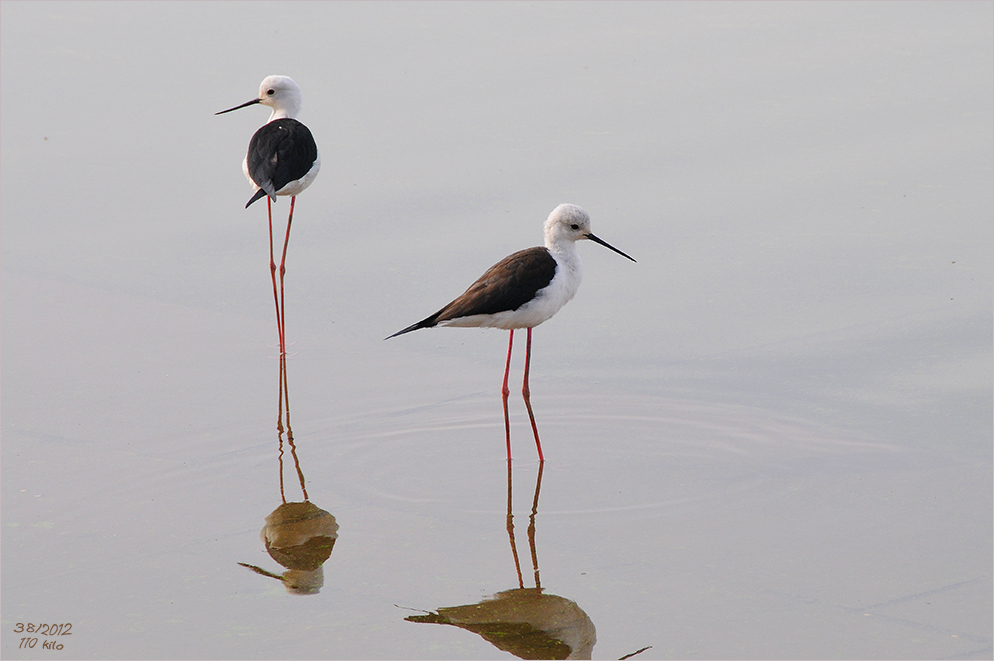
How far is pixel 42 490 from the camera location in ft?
18.0

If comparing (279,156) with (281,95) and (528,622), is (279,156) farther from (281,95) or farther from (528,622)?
(528,622)

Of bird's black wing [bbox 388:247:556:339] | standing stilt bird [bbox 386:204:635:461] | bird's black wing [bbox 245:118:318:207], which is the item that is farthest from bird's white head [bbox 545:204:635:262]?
bird's black wing [bbox 245:118:318:207]

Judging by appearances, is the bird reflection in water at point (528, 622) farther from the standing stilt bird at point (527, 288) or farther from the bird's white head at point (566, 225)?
the bird's white head at point (566, 225)

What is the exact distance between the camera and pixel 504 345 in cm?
732

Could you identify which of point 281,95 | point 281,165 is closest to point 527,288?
point 281,165

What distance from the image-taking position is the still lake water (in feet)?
15.1

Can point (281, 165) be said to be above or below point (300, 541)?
above

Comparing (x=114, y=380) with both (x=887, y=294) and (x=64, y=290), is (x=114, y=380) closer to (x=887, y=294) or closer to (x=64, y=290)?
(x=64, y=290)

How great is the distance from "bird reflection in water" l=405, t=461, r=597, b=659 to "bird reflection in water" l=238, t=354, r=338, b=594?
1.65ft

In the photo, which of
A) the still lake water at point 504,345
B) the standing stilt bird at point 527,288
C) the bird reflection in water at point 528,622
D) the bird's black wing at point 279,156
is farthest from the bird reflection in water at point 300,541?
the bird's black wing at point 279,156

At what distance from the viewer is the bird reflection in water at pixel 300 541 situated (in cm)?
477

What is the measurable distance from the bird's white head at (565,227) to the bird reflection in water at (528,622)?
1.90m

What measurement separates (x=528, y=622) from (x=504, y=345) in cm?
301

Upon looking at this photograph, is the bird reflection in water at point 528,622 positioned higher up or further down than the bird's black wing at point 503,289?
further down
